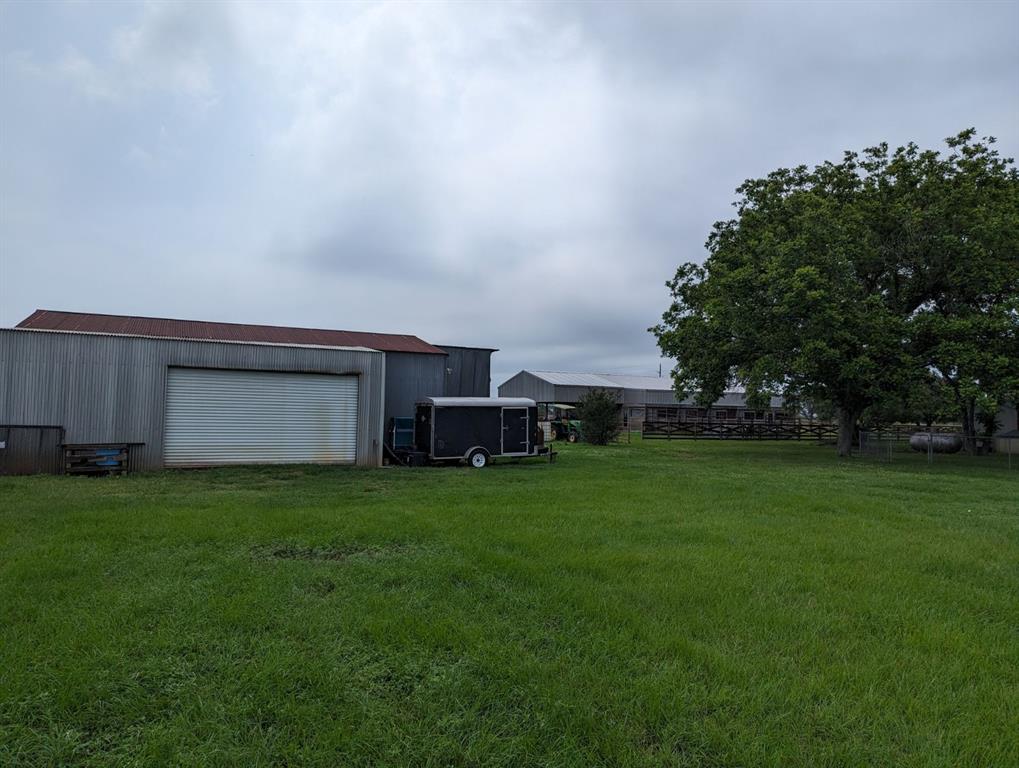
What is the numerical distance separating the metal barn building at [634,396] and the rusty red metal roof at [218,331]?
74.2 feet

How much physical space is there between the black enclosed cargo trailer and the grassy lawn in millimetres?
8713

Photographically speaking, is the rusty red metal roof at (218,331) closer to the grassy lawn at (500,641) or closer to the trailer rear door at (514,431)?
the trailer rear door at (514,431)

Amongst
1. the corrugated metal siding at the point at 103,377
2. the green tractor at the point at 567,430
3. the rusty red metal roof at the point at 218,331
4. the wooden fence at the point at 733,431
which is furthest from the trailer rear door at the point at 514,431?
the wooden fence at the point at 733,431

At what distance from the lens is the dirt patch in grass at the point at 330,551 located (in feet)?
19.8

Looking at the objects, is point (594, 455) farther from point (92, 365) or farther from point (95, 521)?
point (95, 521)

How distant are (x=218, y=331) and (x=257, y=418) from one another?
1370 cm

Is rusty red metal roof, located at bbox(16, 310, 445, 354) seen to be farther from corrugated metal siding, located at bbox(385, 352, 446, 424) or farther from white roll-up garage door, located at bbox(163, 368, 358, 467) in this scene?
white roll-up garage door, located at bbox(163, 368, 358, 467)

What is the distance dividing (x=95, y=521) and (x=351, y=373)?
384 inches

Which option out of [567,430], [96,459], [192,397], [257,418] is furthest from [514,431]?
[567,430]

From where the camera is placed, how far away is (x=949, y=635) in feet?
13.9

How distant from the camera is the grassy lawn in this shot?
289 centimetres

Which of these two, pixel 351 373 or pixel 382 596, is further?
pixel 351 373

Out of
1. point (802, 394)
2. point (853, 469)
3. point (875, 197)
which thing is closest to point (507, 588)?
point (853, 469)

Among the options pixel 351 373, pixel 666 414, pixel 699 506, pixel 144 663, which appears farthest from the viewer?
pixel 666 414
